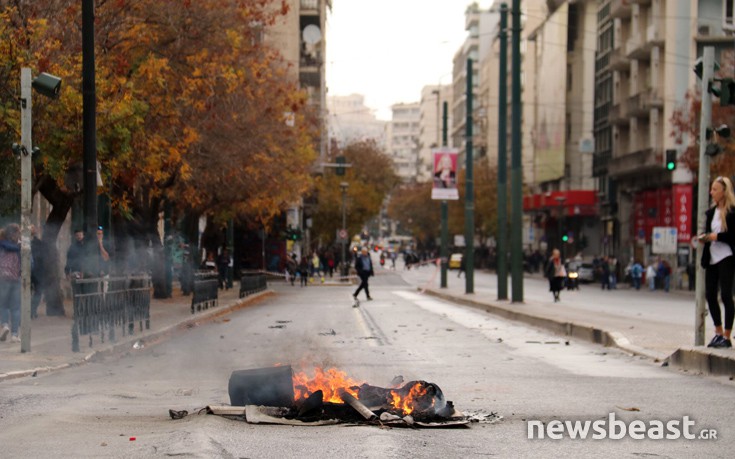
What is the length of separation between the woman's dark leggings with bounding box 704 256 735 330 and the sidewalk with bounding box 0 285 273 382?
25.8 feet

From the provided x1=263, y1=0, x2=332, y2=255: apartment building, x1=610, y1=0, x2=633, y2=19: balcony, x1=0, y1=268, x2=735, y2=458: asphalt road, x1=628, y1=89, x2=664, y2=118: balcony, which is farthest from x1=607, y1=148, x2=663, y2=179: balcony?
x1=0, y1=268, x2=735, y2=458: asphalt road

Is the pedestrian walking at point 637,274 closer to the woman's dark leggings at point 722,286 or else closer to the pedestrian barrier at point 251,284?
the pedestrian barrier at point 251,284

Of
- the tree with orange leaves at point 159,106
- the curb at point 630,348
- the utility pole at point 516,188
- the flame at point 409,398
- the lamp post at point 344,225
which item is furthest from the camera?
the lamp post at point 344,225

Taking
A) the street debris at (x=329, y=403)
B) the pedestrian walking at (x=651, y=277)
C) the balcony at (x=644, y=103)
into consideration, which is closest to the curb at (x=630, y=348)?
the street debris at (x=329, y=403)

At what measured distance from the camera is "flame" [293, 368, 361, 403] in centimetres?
914

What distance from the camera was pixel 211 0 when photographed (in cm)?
2955

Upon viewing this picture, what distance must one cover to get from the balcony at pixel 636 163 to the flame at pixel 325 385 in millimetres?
55981

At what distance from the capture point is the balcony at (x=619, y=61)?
71.8 m

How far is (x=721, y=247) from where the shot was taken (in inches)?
541

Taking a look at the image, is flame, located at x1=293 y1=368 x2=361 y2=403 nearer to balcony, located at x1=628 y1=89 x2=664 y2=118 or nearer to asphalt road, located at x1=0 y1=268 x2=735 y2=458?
asphalt road, located at x1=0 y1=268 x2=735 y2=458

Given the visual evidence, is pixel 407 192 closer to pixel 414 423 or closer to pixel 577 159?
pixel 577 159

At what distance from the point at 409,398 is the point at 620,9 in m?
65.2

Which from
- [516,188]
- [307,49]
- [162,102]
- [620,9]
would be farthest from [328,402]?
[307,49]

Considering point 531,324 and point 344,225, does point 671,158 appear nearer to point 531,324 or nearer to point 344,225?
point 531,324
